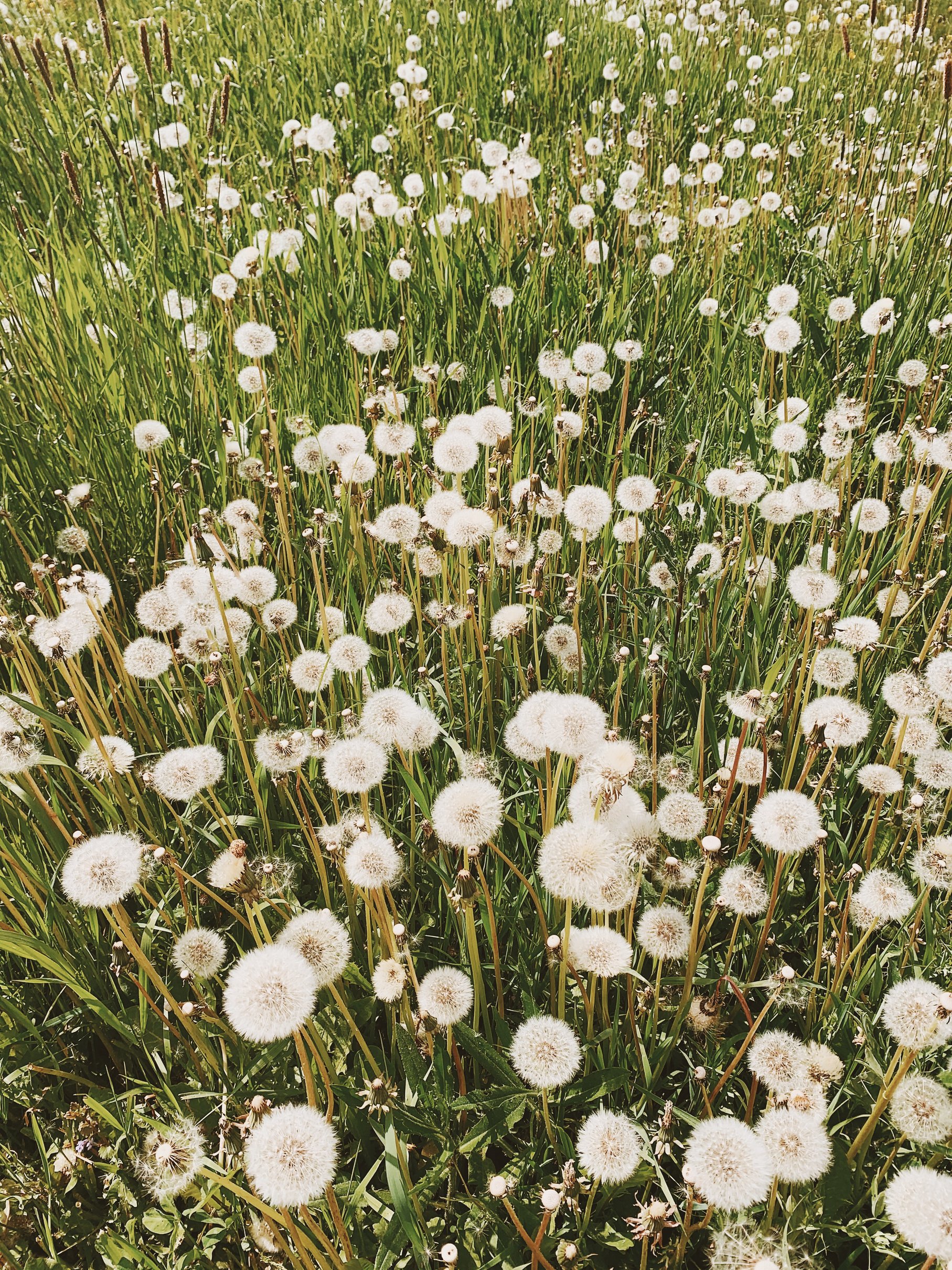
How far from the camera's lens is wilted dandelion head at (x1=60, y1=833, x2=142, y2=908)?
1.33m

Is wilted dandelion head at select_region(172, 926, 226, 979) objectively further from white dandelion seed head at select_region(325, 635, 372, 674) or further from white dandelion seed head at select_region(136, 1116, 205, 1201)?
white dandelion seed head at select_region(325, 635, 372, 674)

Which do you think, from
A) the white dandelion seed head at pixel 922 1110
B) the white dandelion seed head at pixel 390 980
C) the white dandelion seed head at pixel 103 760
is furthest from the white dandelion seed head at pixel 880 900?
the white dandelion seed head at pixel 103 760

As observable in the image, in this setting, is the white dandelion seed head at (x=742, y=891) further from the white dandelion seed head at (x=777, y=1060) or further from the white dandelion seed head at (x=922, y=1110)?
the white dandelion seed head at (x=922, y=1110)

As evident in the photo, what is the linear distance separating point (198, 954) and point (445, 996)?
47 cm

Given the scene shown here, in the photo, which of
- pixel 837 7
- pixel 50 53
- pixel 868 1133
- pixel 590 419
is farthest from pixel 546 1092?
pixel 837 7

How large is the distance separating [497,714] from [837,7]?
26.1 feet

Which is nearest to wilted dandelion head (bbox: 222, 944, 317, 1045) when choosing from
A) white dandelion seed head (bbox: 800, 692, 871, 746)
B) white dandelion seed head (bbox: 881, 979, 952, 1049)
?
white dandelion seed head (bbox: 881, 979, 952, 1049)

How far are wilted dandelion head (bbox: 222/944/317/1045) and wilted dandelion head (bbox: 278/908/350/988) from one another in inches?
4.6

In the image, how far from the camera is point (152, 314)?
3270mm

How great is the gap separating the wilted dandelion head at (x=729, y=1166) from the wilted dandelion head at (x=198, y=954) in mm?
843

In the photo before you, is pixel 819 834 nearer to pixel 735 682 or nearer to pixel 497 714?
pixel 735 682

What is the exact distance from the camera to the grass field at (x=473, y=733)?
4.31 ft

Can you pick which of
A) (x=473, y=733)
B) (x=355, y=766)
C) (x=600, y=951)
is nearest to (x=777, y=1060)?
(x=600, y=951)

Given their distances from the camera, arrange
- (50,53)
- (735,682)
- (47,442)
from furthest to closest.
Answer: (50,53) < (47,442) < (735,682)
